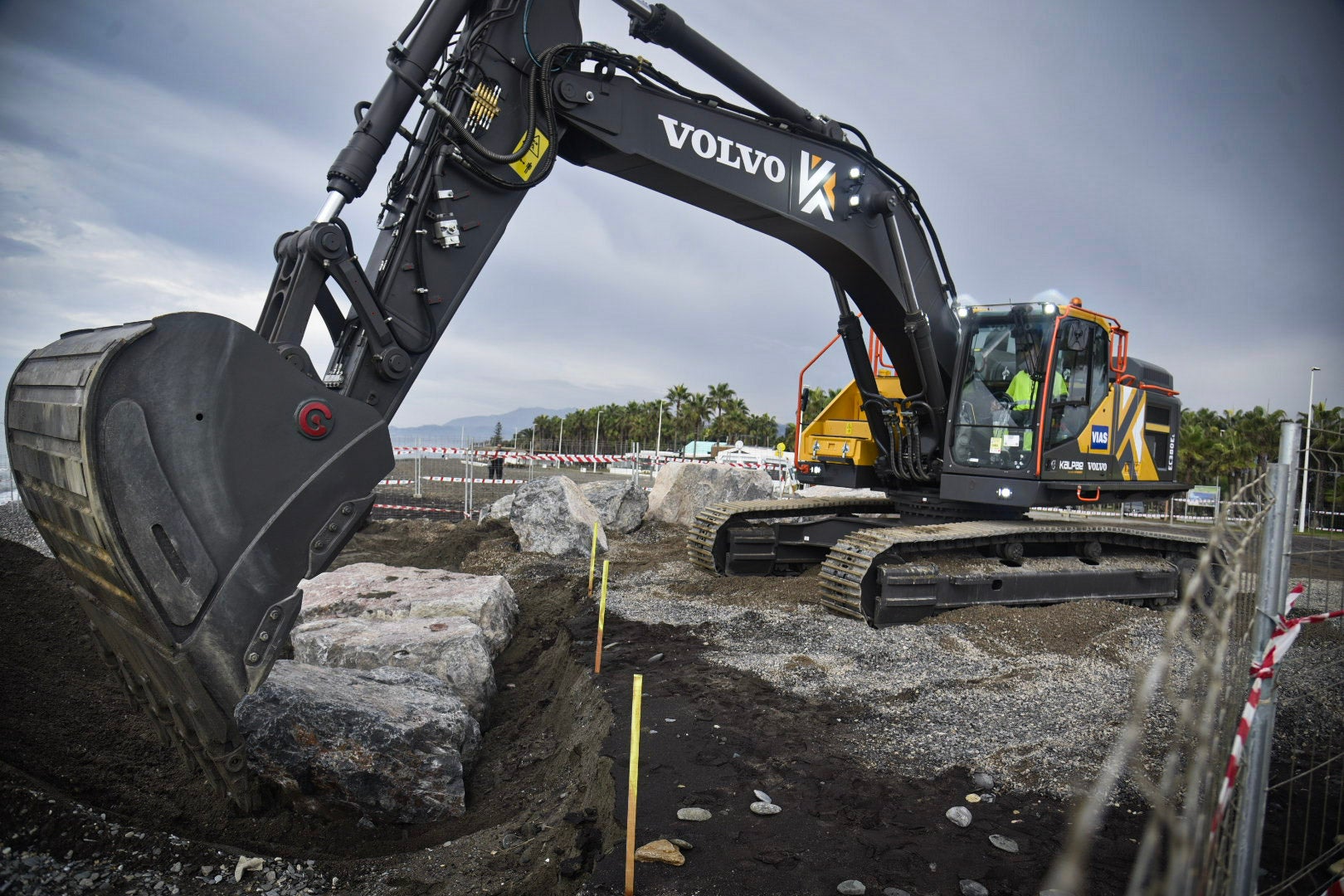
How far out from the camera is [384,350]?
4.84 m

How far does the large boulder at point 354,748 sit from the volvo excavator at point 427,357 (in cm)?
23

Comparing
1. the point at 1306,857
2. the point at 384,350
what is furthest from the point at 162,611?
the point at 1306,857

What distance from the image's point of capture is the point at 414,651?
18.9 ft

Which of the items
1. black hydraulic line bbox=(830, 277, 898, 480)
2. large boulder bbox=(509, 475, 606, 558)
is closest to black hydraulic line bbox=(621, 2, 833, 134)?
black hydraulic line bbox=(830, 277, 898, 480)

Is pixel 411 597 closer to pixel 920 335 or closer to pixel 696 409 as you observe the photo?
pixel 920 335

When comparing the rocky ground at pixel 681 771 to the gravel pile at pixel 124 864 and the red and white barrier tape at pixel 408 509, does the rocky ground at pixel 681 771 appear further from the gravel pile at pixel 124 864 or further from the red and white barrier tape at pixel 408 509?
the red and white barrier tape at pixel 408 509

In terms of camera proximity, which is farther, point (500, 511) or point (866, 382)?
point (500, 511)

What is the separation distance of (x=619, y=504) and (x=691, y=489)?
1576 mm

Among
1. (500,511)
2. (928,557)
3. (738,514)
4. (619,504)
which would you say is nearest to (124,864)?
(928,557)

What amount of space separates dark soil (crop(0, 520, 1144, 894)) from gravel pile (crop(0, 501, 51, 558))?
7.90 meters

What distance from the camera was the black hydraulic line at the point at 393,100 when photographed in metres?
4.70

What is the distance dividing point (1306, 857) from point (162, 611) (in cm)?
540

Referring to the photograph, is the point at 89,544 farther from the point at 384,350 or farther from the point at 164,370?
the point at 384,350

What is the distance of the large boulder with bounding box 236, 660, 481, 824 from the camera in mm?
4156
